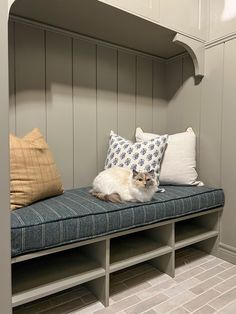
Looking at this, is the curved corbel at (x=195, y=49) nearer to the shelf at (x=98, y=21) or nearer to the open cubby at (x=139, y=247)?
the shelf at (x=98, y=21)

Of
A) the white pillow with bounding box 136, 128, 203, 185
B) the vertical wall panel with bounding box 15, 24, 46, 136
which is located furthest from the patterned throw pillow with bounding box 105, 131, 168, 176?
the vertical wall panel with bounding box 15, 24, 46, 136

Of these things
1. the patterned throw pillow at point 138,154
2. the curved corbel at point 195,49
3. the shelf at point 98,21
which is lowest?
the patterned throw pillow at point 138,154

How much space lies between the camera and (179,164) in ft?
5.88

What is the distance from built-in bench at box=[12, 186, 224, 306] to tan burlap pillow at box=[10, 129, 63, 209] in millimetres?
58

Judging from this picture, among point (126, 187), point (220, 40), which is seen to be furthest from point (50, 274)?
point (220, 40)

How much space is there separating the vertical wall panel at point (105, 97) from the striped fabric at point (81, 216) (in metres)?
0.46

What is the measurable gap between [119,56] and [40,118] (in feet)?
2.79

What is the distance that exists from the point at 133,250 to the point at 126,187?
42cm

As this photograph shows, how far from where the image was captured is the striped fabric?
1009mm

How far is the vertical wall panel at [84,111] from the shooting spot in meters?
1.74

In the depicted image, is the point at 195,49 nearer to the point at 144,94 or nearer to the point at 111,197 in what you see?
the point at 144,94

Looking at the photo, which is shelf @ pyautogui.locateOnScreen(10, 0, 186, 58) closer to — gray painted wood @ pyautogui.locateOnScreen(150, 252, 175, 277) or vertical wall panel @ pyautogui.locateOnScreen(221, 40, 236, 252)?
vertical wall panel @ pyautogui.locateOnScreen(221, 40, 236, 252)

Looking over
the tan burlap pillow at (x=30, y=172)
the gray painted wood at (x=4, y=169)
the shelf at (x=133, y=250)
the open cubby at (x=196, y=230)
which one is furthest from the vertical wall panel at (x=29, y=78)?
the open cubby at (x=196, y=230)

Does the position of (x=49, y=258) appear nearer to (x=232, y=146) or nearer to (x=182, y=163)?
(x=182, y=163)
